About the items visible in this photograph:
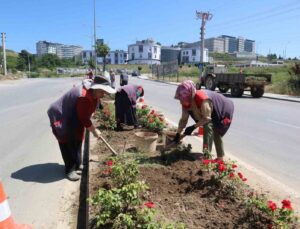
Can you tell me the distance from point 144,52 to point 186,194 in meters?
162

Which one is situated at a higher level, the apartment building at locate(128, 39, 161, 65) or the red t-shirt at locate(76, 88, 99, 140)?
the apartment building at locate(128, 39, 161, 65)

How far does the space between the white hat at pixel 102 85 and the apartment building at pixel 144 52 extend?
514ft

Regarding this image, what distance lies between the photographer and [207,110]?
488cm

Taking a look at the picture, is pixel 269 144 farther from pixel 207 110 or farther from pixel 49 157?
pixel 49 157

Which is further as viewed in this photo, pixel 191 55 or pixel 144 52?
pixel 144 52

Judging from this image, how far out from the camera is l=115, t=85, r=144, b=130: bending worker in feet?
27.1

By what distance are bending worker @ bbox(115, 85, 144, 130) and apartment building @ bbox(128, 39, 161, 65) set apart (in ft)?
502

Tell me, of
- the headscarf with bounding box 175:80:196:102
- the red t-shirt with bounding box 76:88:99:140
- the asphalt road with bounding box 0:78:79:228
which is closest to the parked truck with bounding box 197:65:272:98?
the asphalt road with bounding box 0:78:79:228

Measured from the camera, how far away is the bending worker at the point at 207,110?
15.8 ft

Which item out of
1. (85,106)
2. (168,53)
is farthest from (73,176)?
(168,53)

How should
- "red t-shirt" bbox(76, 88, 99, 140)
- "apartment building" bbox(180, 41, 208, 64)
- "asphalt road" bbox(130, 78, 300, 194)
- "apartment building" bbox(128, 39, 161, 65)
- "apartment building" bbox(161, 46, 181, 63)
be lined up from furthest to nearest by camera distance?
"apartment building" bbox(161, 46, 181, 63) → "apartment building" bbox(128, 39, 161, 65) → "apartment building" bbox(180, 41, 208, 64) → "asphalt road" bbox(130, 78, 300, 194) → "red t-shirt" bbox(76, 88, 99, 140)

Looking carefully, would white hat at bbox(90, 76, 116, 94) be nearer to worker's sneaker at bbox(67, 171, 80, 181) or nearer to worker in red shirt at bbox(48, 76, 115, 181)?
worker in red shirt at bbox(48, 76, 115, 181)

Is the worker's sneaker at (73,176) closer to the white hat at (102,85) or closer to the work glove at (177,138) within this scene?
the white hat at (102,85)

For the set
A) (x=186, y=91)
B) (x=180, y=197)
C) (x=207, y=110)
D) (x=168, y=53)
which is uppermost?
(x=168, y=53)
